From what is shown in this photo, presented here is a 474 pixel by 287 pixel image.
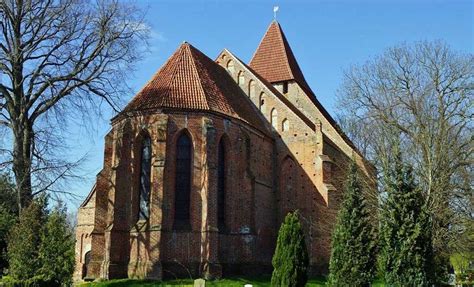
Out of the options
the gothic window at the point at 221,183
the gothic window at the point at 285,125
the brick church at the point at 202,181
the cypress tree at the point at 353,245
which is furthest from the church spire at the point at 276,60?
the cypress tree at the point at 353,245

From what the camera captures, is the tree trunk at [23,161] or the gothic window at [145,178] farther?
the gothic window at [145,178]

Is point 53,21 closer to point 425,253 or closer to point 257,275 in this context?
point 257,275

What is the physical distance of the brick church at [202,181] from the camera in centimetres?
2234

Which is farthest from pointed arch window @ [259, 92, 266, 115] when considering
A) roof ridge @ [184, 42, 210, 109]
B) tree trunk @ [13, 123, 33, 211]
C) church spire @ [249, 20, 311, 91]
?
tree trunk @ [13, 123, 33, 211]

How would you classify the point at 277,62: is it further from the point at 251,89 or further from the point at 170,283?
the point at 170,283

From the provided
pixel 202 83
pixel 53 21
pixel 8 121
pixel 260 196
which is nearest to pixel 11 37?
pixel 53 21

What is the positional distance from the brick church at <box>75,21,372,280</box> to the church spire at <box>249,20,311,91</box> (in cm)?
467

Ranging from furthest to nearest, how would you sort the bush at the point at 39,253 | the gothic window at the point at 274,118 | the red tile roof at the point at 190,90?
the gothic window at the point at 274,118 → the red tile roof at the point at 190,90 → the bush at the point at 39,253

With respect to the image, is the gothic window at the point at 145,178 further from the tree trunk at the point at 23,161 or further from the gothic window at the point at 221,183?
the tree trunk at the point at 23,161

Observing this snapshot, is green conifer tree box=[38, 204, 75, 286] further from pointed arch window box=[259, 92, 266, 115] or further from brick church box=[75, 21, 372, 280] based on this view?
pointed arch window box=[259, 92, 266, 115]

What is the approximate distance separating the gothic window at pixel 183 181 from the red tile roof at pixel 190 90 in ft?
5.28

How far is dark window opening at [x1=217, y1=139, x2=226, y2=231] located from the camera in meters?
24.0

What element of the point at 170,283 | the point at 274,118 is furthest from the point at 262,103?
the point at 170,283

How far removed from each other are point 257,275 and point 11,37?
14.5 metres
